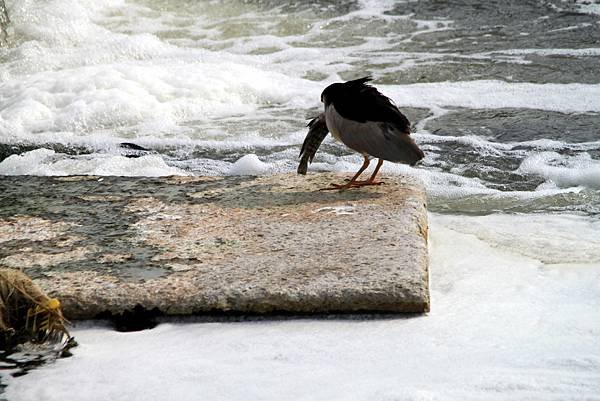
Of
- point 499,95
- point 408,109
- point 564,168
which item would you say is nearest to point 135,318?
point 564,168

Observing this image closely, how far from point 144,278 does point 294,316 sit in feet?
1.87

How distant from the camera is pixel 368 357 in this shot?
2770 mm

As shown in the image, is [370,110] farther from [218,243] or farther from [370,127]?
[218,243]

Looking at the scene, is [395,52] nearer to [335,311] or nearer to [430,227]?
[430,227]

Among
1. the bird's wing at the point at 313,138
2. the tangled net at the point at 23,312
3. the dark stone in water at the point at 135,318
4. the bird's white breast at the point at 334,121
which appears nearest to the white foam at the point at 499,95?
the bird's wing at the point at 313,138

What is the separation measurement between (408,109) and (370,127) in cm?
313

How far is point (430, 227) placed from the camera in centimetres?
442

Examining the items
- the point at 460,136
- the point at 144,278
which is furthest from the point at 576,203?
the point at 144,278

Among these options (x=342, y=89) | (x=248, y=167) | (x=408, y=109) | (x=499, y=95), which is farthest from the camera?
(x=499, y=95)

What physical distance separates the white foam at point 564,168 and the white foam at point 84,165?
7.40 ft

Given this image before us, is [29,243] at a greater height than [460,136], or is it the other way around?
[29,243]

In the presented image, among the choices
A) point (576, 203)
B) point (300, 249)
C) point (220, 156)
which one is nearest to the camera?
point (300, 249)

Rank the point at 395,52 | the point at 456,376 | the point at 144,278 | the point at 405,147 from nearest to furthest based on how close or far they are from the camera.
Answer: the point at 456,376, the point at 144,278, the point at 405,147, the point at 395,52

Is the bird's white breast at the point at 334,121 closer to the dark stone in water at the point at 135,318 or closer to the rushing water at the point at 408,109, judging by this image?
the rushing water at the point at 408,109
